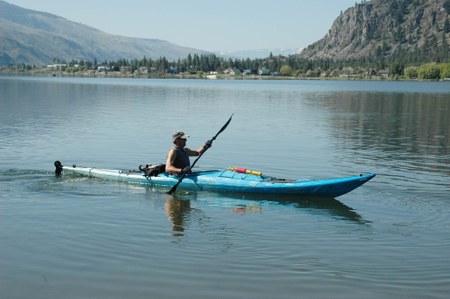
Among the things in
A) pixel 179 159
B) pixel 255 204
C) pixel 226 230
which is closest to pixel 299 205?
pixel 255 204

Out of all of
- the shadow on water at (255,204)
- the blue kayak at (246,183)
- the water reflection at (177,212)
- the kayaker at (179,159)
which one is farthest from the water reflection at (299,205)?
the kayaker at (179,159)

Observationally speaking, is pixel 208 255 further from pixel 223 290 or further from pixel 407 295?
pixel 407 295

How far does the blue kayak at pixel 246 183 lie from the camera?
19312 mm

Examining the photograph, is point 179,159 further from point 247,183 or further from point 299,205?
point 299,205

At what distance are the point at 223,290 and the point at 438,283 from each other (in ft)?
14.5

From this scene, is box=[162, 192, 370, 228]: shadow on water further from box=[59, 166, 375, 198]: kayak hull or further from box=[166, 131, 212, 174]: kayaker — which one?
box=[166, 131, 212, 174]: kayaker

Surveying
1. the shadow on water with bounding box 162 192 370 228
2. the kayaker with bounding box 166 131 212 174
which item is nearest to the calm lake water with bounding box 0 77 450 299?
the shadow on water with bounding box 162 192 370 228

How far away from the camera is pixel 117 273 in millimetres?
Result: 12586

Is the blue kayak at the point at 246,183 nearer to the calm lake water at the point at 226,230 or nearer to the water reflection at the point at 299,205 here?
the water reflection at the point at 299,205

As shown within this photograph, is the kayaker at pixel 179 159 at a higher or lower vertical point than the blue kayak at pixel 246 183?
higher

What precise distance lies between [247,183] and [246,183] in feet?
0.12

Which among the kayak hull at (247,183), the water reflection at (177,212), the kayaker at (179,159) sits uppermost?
the kayaker at (179,159)

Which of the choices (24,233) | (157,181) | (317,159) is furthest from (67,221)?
(317,159)

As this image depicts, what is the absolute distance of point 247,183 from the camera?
2005 cm
